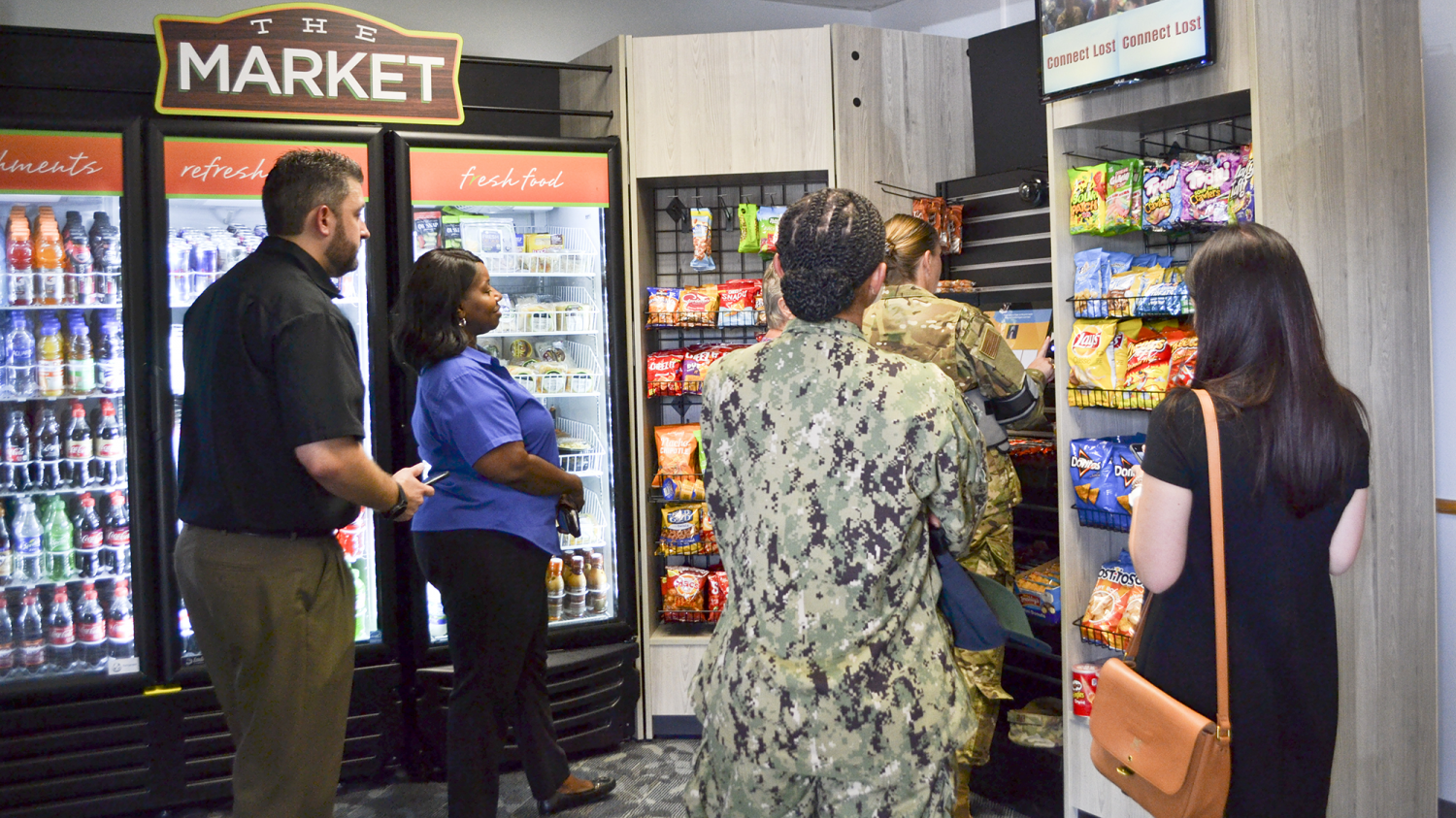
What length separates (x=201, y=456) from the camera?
2432 millimetres

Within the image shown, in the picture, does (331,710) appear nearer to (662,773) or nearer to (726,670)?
(726,670)

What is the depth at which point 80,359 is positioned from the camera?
3783 mm

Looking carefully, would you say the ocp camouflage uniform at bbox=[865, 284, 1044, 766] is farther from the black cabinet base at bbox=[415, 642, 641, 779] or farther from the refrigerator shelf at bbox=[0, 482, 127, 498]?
the refrigerator shelf at bbox=[0, 482, 127, 498]

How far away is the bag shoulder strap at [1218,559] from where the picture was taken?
6.23 ft

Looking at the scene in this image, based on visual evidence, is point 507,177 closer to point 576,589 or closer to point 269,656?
point 576,589

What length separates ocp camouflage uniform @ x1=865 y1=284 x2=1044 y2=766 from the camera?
3.09 m

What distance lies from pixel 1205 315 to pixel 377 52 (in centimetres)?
316

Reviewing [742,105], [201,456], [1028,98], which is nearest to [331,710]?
[201,456]

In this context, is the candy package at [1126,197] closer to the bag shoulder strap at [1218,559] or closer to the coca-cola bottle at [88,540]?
the bag shoulder strap at [1218,559]

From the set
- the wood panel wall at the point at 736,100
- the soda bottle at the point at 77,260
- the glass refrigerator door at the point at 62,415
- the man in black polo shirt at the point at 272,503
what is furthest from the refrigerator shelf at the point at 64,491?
the wood panel wall at the point at 736,100

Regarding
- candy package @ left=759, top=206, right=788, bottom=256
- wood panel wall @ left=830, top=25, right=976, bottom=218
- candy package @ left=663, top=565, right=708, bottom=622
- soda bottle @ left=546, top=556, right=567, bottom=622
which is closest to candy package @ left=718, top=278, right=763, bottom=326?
candy package @ left=759, top=206, right=788, bottom=256

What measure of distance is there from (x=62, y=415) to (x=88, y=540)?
1.56ft

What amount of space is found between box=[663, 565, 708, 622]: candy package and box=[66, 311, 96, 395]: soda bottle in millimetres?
2287

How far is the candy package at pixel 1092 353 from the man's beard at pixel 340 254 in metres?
2.05
